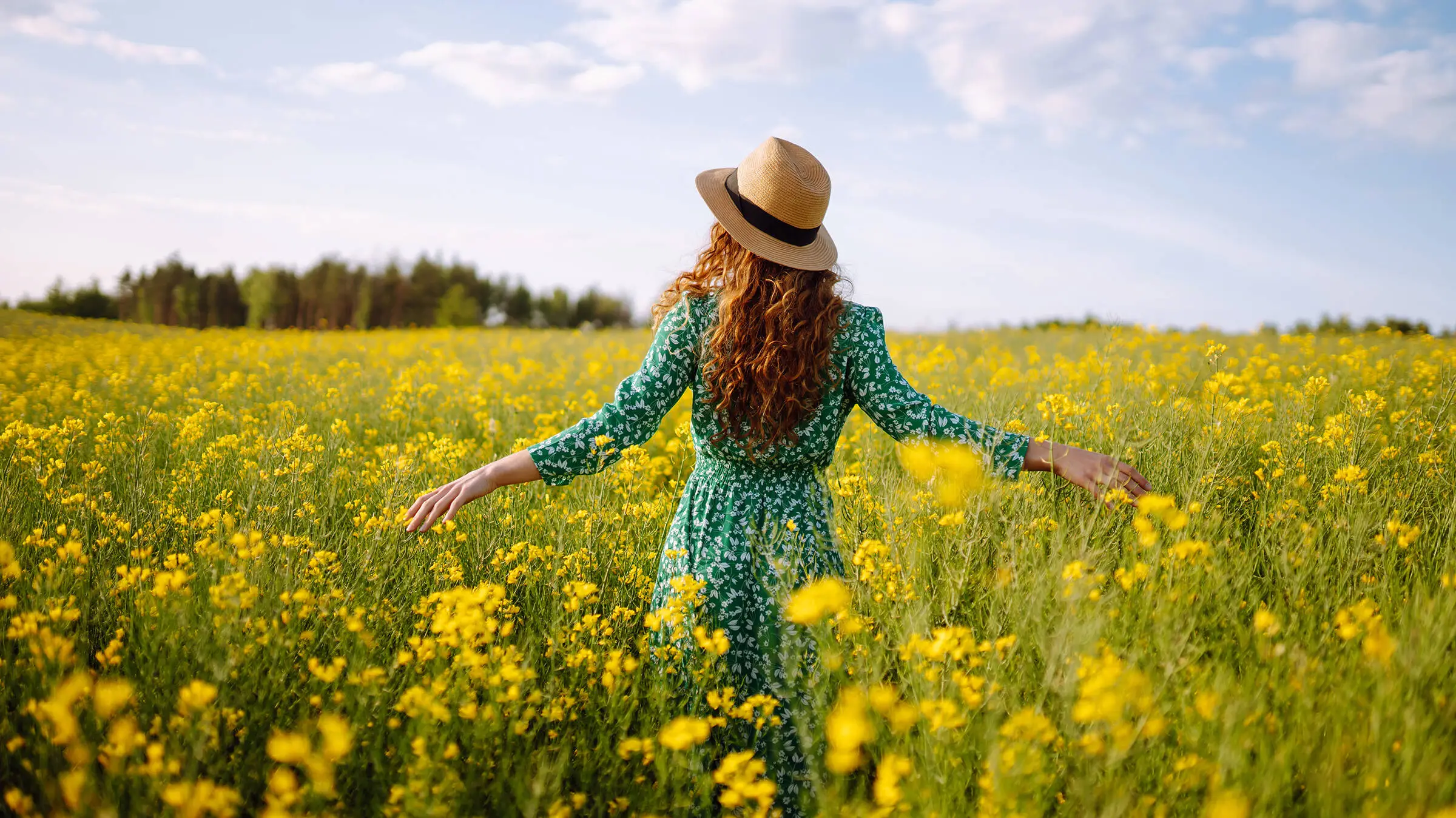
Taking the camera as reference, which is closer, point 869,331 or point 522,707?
point 522,707

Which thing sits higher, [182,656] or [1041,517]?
[1041,517]

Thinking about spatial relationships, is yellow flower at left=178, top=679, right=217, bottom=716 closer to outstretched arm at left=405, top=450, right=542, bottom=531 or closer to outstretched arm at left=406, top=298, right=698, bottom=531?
outstretched arm at left=405, top=450, right=542, bottom=531

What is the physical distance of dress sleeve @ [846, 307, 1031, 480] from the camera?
1937 mm

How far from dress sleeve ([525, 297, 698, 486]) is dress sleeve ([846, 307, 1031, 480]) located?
0.45m

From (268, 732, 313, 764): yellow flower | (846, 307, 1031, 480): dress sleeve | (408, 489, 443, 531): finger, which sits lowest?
(268, 732, 313, 764): yellow flower

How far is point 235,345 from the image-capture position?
10.9 m

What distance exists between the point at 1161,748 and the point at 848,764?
821 mm

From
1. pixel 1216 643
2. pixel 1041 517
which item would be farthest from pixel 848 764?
pixel 1041 517

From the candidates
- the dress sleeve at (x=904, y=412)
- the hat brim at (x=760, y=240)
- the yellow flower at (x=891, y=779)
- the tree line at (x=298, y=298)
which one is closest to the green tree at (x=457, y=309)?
the tree line at (x=298, y=298)

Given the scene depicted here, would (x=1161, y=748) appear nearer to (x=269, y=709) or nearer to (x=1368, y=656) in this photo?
(x=1368, y=656)

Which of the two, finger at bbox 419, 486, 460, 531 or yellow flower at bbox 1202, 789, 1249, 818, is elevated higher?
finger at bbox 419, 486, 460, 531

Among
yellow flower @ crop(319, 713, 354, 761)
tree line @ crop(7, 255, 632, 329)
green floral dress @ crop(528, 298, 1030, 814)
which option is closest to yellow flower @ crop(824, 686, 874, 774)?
green floral dress @ crop(528, 298, 1030, 814)

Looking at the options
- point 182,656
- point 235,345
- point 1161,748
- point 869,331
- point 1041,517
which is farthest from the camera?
point 235,345

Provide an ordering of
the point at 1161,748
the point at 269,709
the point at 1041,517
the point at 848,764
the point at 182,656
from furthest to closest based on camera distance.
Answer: the point at 1041,517 < the point at 182,656 < the point at 269,709 < the point at 1161,748 < the point at 848,764
